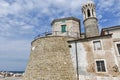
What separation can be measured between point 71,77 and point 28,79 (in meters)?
7.81

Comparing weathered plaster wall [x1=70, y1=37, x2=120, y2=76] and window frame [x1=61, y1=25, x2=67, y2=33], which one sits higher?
window frame [x1=61, y1=25, x2=67, y2=33]

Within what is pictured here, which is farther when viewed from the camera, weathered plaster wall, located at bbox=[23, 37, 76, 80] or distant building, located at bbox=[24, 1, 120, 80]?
weathered plaster wall, located at bbox=[23, 37, 76, 80]

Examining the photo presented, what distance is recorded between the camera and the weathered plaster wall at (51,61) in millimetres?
21209

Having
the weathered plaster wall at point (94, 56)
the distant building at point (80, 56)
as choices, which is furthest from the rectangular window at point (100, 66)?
the weathered plaster wall at point (94, 56)

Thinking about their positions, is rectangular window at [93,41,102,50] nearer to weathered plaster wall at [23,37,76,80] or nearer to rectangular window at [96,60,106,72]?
rectangular window at [96,60,106,72]

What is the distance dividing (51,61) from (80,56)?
485 centimetres

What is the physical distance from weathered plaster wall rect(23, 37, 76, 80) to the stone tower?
6.19m

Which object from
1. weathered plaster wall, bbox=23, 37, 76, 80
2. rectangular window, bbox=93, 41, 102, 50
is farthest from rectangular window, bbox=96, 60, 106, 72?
weathered plaster wall, bbox=23, 37, 76, 80

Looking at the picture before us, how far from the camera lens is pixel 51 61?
22.2 m

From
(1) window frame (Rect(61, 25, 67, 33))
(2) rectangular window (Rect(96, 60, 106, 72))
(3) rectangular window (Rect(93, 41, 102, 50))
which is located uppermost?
(1) window frame (Rect(61, 25, 67, 33))

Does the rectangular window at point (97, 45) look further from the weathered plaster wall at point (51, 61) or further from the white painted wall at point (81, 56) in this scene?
the weathered plaster wall at point (51, 61)

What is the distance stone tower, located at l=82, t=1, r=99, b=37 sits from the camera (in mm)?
26812

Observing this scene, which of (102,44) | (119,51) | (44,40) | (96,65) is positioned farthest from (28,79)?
(119,51)

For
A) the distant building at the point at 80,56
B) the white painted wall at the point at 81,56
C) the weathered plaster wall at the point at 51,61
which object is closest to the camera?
the distant building at the point at 80,56
